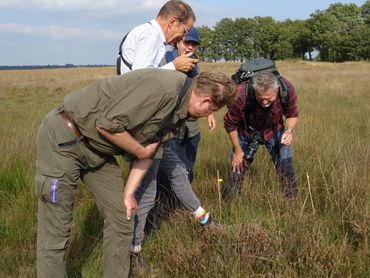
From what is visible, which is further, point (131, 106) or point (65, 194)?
point (65, 194)

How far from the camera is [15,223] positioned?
400 cm

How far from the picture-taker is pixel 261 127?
14.6 feet

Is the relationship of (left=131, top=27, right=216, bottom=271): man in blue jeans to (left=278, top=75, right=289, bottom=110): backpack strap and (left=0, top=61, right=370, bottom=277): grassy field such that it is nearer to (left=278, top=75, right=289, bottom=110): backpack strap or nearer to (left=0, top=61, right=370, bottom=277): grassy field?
(left=0, top=61, right=370, bottom=277): grassy field

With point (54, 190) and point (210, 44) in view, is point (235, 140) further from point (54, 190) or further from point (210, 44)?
point (210, 44)

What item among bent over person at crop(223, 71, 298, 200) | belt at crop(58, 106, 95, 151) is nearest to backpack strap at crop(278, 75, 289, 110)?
bent over person at crop(223, 71, 298, 200)

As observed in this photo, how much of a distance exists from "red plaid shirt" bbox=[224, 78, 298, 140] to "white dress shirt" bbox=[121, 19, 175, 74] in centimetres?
113

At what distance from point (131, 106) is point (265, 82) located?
1781 mm

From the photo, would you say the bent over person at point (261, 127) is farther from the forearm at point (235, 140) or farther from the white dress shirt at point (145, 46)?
the white dress shirt at point (145, 46)

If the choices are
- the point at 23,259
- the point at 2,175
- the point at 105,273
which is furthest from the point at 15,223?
the point at 105,273

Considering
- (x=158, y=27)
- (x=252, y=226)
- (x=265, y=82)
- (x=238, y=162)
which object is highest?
(x=158, y=27)

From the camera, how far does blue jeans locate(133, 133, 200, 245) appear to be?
329 centimetres

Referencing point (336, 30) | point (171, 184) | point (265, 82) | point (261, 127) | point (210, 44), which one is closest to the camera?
point (171, 184)

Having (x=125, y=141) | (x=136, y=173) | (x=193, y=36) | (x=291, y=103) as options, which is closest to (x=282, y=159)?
(x=291, y=103)

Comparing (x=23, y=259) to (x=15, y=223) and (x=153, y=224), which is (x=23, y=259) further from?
(x=153, y=224)
